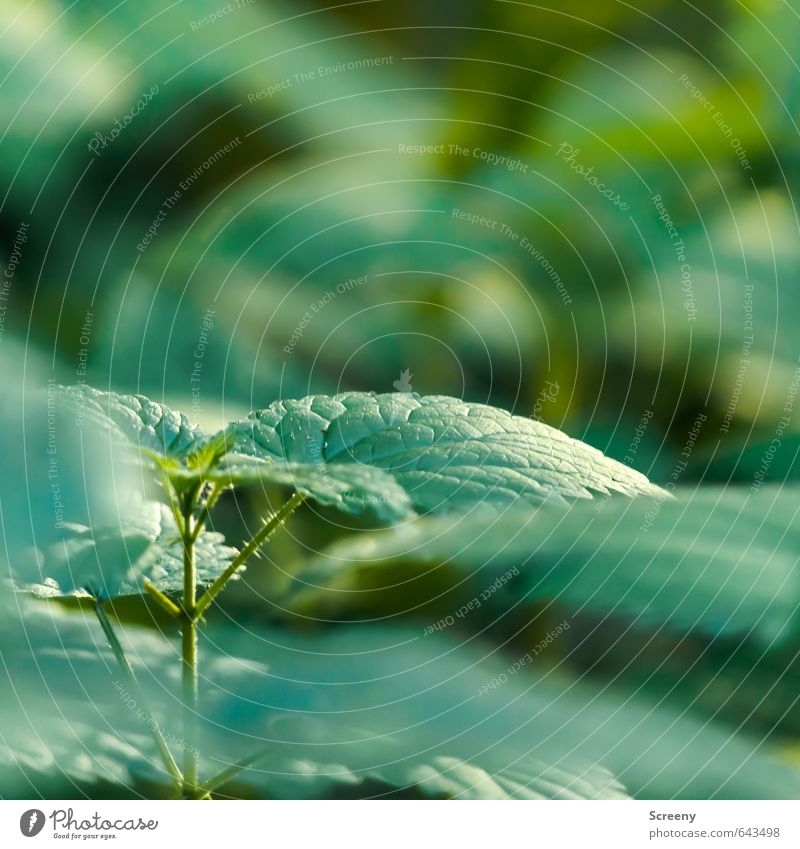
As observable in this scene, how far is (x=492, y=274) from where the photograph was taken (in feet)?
2.28

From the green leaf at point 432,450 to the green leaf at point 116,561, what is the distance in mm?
64

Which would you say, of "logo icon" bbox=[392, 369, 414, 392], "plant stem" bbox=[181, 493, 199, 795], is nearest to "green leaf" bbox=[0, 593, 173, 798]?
"plant stem" bbox=[181, 493, 199, 795]

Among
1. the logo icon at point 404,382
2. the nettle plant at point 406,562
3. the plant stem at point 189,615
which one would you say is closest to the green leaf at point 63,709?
the nettle plant at point 406,562

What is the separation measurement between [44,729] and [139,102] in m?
0.42

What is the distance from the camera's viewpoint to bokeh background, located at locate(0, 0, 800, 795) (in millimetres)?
621

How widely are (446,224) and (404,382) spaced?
147 mm

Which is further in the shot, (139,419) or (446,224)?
(446,224)

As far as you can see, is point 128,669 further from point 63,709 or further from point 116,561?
point 63,709

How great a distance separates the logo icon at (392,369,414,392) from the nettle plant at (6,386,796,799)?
0.08 meters

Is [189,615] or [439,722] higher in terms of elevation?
[189,615]

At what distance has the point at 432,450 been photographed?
0.35m
